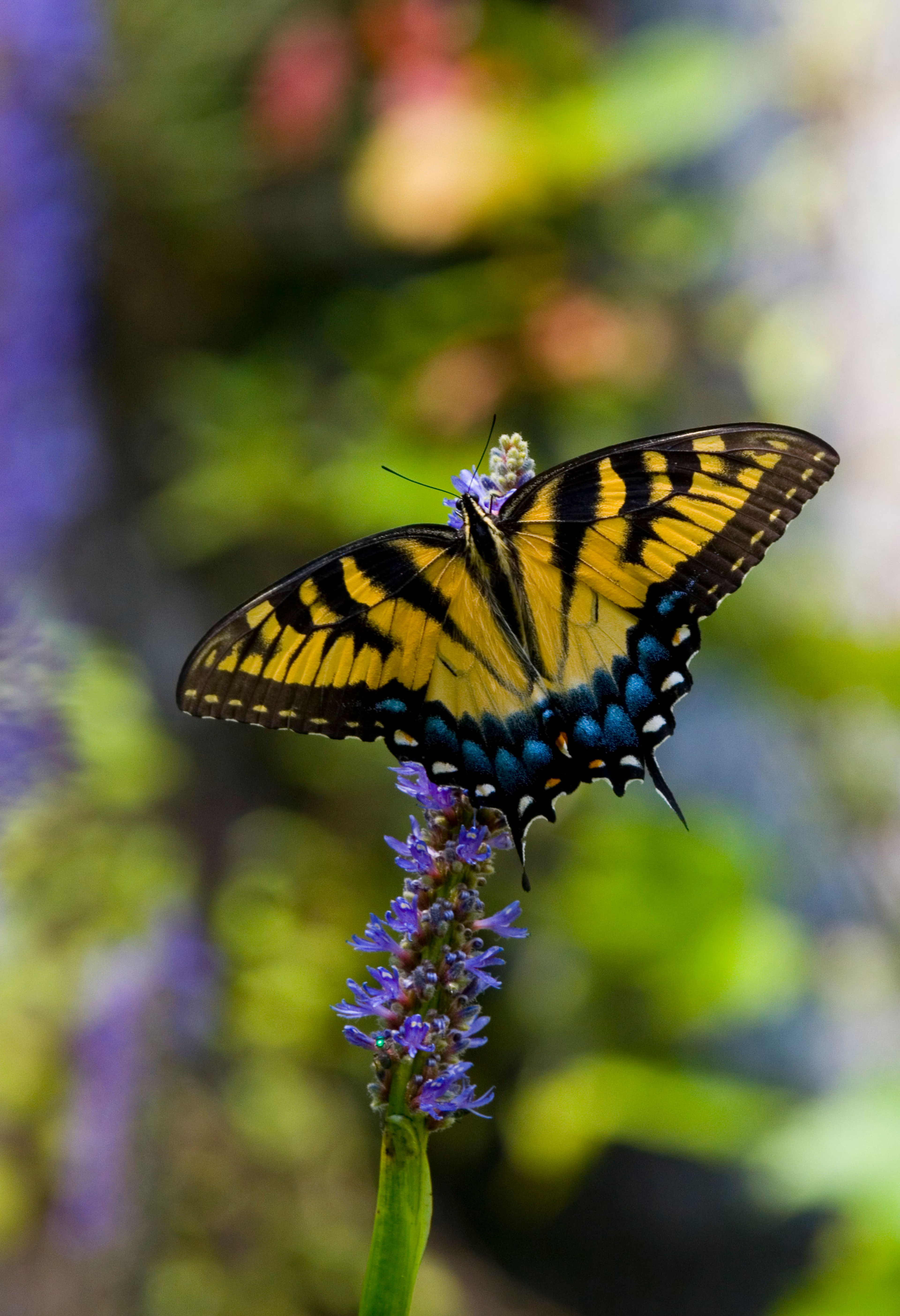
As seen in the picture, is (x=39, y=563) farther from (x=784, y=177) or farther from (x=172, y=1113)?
(x=784, y=177)

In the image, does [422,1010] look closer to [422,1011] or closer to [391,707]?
[422,1011]

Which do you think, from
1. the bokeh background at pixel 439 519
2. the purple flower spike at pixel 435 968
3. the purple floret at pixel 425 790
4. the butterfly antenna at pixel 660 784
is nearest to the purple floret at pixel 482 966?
the purple flower spike at pixel 435 968

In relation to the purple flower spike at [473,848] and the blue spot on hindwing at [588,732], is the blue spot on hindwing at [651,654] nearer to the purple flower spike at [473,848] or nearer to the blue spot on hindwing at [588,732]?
the blue spot on hindwing at [588,732]

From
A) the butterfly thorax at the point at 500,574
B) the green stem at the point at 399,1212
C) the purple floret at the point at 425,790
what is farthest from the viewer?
the butterfly thorax at the point at 500,574

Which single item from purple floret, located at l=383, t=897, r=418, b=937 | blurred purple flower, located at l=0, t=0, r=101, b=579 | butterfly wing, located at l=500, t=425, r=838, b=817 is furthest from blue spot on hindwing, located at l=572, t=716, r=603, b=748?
blurred purple flower, located at l=0, t=0, r=101, b=579

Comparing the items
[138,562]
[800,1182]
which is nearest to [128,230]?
[138,562]
